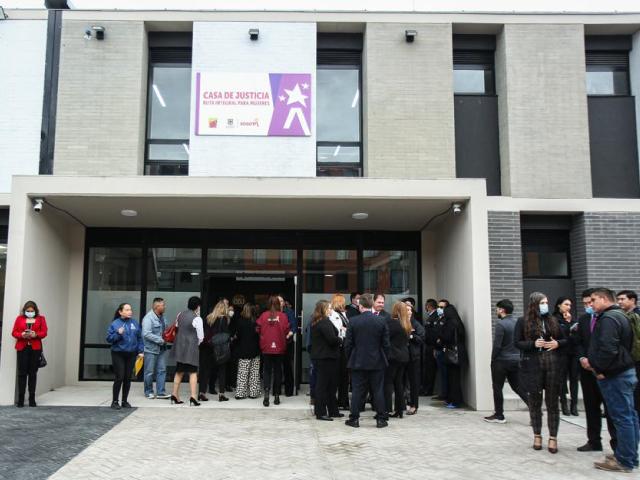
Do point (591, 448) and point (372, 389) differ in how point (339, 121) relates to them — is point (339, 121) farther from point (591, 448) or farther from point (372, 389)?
point (591, 448)

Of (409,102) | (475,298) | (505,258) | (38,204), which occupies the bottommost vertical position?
(475,298)

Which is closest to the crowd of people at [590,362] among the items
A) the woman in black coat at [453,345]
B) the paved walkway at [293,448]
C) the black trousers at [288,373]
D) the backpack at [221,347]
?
the paved walkway at [293,448]

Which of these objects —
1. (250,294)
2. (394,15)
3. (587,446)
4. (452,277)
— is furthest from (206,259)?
(587,446)

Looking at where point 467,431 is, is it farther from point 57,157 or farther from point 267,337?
point 57,157

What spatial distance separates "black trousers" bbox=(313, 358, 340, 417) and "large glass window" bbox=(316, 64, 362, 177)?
4289 mm

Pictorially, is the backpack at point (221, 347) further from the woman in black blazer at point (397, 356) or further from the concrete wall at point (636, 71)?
the concrete wall at point (636, 71)

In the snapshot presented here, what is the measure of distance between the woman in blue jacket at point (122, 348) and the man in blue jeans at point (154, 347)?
82cm

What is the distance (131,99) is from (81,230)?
9.09 ft

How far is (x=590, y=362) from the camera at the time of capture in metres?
5.81

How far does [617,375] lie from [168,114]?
30.4 feet

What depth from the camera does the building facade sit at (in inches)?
431

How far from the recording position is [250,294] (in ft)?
39.2

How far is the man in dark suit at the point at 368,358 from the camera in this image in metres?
7.72

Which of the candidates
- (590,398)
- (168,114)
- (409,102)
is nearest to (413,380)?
(590,398)
